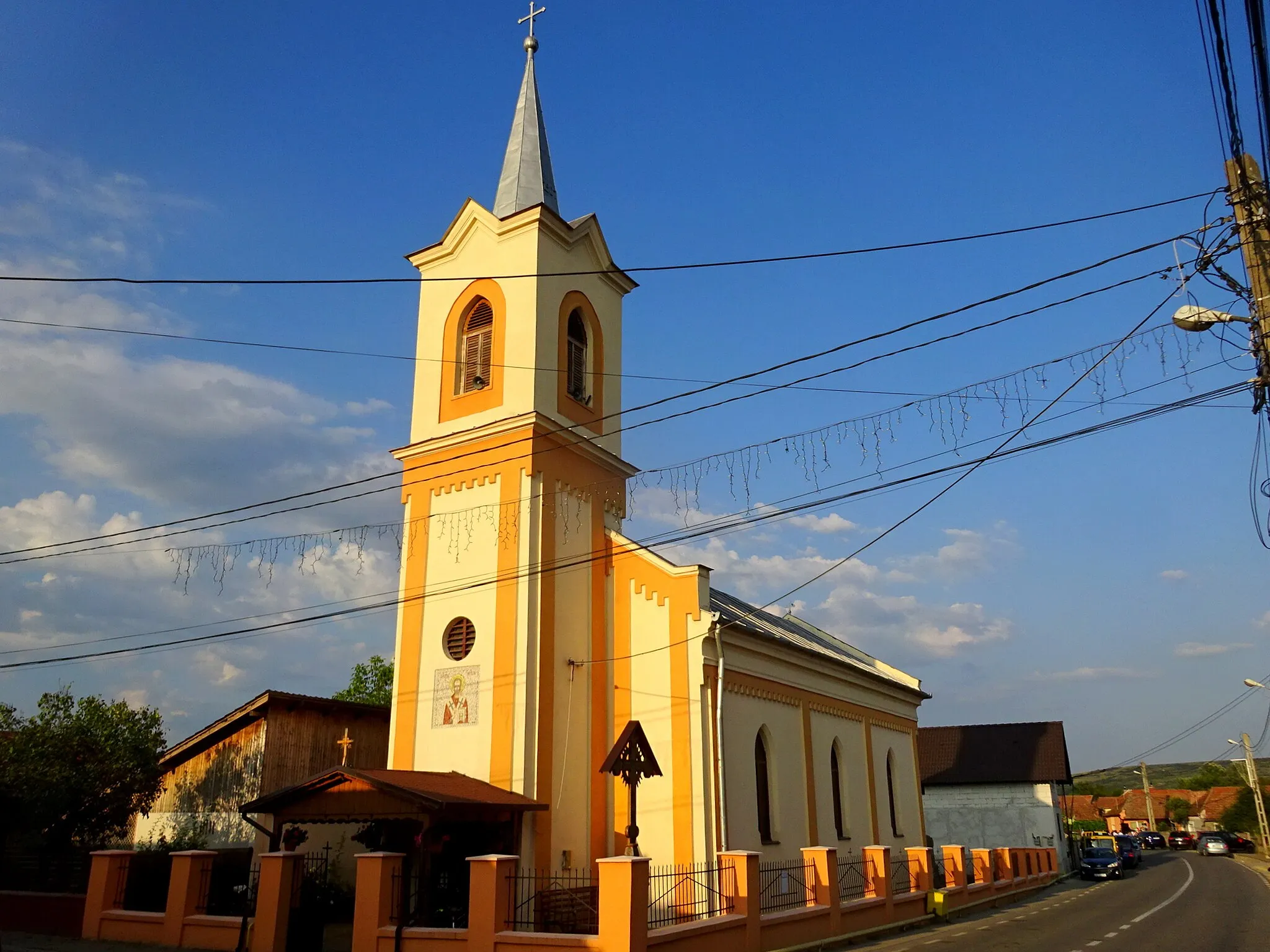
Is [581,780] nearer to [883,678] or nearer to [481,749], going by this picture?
[481,749]

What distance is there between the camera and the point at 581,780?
741 inches

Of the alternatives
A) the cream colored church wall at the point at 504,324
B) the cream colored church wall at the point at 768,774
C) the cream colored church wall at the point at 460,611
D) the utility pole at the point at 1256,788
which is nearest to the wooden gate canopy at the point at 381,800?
the cream colored church wall at the point at 460,611

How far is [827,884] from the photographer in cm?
1716

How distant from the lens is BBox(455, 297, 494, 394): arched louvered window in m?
21.4

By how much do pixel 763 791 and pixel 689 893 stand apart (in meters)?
4.78

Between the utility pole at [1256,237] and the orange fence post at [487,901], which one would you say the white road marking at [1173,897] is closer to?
the orange fence post at [487,901]

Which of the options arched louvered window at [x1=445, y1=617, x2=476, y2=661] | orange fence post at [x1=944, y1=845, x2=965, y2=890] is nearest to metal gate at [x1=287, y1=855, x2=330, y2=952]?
arched louvered window at [x1=445, y1=617, x2=476, y2=661]

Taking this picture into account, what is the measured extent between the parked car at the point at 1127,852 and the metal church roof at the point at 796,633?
55.1 feet

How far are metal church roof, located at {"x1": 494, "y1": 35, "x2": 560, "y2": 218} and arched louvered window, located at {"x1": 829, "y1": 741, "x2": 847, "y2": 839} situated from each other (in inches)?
619

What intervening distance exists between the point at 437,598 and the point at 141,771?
856 centimetres

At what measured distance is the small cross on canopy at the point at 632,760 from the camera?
1608cm

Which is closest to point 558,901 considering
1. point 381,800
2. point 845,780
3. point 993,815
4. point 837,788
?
point 381,800

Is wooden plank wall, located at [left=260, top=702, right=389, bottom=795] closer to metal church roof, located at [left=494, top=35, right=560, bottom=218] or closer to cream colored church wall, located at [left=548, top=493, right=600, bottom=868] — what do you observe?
cream colored church wall, located at [left=548, top=493, right=600, bottom=868]

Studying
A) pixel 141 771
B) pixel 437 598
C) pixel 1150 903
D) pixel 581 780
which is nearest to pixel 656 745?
pixel 581 780
